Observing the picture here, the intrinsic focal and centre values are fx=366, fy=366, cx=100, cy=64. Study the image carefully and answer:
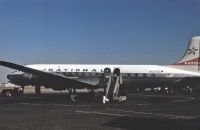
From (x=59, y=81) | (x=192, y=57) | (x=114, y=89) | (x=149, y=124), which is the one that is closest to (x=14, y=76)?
(x=59, y=81)

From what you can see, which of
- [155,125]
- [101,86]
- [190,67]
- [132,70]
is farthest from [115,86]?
[155,125]

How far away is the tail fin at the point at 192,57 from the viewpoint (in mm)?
44959

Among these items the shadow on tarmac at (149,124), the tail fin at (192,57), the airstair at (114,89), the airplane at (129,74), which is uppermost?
the tail fin at (192,57)

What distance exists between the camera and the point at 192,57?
4525 cm

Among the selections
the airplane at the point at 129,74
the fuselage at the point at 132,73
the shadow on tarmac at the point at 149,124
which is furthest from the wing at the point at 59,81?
the shadow on tarmac at the point at 149,124

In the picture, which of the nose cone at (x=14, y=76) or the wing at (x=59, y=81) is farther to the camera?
the nose cone at (x=14, y=76)

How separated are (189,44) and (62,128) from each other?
32510 millimetres

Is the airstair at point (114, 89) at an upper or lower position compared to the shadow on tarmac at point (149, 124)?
upper

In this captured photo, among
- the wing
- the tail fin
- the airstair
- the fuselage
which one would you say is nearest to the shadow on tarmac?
the airstair

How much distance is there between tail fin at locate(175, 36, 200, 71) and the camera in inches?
1770

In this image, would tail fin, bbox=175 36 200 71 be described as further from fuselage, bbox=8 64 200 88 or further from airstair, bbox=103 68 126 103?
airstair, bbox=103 68 126 103

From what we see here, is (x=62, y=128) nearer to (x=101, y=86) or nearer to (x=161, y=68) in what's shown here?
(x=101, y=86)

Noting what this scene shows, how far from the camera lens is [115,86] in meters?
35.5

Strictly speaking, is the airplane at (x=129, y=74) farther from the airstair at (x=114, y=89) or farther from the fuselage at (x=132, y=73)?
the airstair at (x=114, y=89)
